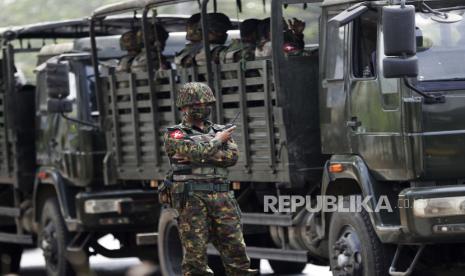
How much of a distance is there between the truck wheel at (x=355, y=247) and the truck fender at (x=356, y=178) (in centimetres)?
14

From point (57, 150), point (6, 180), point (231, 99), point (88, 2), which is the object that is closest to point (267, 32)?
point (231, 99)

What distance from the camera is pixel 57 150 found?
13.7m

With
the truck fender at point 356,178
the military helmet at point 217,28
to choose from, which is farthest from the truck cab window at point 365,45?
the military helmet at point 217,28

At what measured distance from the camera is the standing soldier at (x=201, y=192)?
906 centimetres

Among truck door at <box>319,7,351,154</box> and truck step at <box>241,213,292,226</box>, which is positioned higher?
truck door at <box>319,7,351,154</box>

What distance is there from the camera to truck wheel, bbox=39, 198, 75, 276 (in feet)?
44.3

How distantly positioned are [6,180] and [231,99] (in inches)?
182

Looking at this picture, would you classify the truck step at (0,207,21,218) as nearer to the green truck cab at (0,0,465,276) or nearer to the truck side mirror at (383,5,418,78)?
the green truck cab at (0,0,465,276)

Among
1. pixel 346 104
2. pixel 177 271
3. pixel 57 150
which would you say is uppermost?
pixel 346 104

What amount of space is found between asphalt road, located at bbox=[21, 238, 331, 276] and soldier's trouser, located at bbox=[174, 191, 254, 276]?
4.66 meters

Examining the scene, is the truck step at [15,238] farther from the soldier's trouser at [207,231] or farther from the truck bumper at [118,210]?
the soldier's trouser at [207,231]

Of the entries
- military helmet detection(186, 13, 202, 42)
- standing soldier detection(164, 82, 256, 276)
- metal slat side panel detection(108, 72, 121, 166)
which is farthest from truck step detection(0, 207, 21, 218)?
standing soldier detection(164, 82, 256, 276)

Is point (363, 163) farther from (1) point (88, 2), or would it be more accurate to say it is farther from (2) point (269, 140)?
(1) point (88, 2)

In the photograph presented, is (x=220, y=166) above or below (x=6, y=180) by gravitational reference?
above
